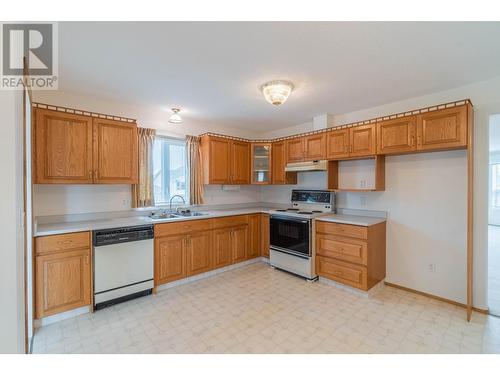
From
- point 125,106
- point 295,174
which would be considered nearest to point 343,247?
point 295,174

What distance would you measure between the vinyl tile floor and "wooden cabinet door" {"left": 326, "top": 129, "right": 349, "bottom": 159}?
76.3 inches

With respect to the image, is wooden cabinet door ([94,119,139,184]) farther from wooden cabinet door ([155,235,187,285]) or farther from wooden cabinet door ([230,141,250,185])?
wooden cabinet door ([230,141,250,185])

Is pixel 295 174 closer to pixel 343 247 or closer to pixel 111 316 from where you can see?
pixel 343 247

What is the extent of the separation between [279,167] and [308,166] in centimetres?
73

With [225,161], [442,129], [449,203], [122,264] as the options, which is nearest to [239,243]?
[225,161]

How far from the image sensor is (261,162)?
15.2 ft

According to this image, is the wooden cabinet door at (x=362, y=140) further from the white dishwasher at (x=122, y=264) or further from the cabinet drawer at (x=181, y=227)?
the white dishwasher at (x=122, y=264)

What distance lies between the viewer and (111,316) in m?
2.50

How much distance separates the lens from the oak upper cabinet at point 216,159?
4059 mm

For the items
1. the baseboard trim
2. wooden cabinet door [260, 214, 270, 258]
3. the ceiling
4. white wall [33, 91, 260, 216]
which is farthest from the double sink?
the baseboard trim

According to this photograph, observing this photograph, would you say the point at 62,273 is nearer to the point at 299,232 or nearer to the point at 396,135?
the point at 299,232

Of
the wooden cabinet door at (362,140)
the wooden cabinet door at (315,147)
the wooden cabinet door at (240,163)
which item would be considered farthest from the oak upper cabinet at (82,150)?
the wooden cabinet door at (362,140)

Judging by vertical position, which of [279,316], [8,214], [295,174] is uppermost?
[295,174]

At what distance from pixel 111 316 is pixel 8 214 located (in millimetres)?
1800
